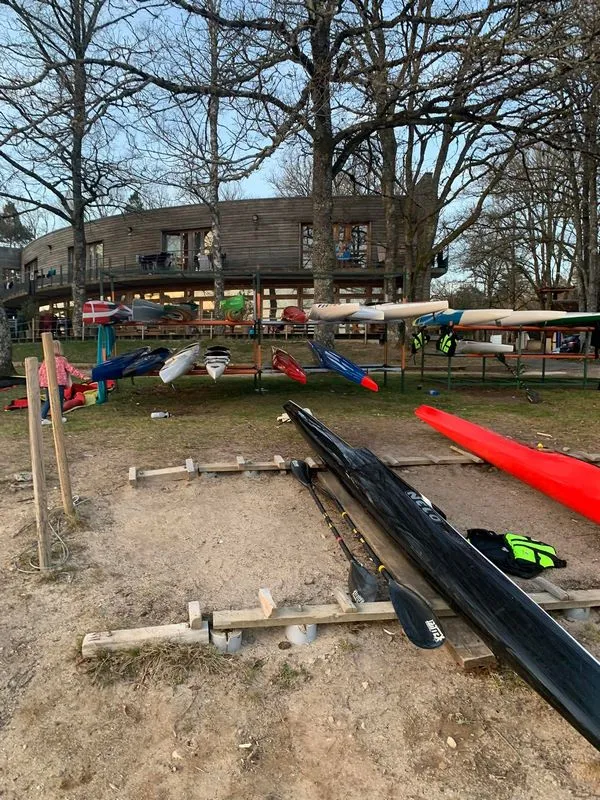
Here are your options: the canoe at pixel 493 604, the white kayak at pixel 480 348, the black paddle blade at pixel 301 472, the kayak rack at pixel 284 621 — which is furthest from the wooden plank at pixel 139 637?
the white kayak at pixel 480 348

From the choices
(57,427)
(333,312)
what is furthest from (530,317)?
(57,427)

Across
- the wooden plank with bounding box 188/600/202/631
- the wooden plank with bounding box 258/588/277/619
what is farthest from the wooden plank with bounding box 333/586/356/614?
the wooden plank with bounding box 188/600/202/631

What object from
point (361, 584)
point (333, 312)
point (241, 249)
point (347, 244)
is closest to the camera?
point (361, 584)

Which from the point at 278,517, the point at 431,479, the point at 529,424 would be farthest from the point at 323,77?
the point at 278,517

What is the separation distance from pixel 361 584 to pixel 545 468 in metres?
2.56

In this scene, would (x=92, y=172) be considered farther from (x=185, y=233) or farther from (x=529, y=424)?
(x=529, y=424)

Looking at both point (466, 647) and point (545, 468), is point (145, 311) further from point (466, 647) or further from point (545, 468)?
point (466, 647)

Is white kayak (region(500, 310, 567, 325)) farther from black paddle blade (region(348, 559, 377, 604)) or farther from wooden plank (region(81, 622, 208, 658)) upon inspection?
wooden plank (region(81, 622, 208, 658))

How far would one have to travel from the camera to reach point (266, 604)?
266 centimetres

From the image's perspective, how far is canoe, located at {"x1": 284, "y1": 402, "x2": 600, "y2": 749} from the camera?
205 cm

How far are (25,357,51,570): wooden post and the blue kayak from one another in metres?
5.51

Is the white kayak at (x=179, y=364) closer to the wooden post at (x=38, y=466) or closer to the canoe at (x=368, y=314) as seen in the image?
the canoe at (x=368, y=314)

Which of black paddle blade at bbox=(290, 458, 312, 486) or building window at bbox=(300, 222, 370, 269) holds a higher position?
building window at bbox=(300, 222, 370, 269)

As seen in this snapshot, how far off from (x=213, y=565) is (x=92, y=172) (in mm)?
21707
